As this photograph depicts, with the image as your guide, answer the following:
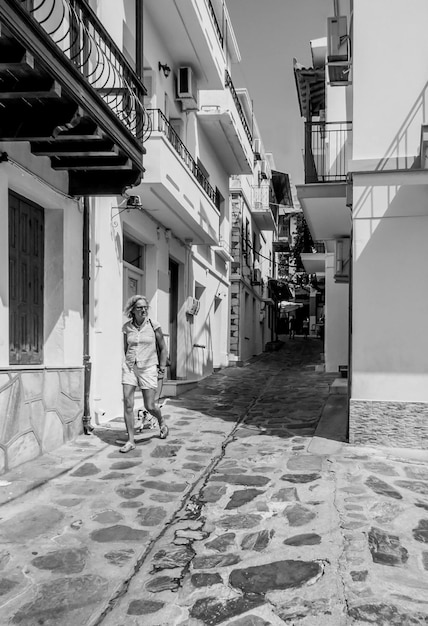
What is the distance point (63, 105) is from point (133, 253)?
17.9 feet

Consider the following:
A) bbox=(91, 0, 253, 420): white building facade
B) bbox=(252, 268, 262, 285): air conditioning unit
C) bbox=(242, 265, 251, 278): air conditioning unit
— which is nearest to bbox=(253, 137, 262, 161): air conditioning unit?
bbox=(252, 268, 262, 285): air conditioning unit

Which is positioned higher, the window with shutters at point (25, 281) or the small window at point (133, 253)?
the small window at point (133, 253)

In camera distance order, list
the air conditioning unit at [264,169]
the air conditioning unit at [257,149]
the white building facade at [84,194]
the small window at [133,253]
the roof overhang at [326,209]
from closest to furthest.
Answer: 1. the white building facade at [84,194]
2. the roof overhang at [326,209]
3. the small window at [133,253]
4. the air conditioning unit at [257,149]
5. the air conditioning unit at [264,169]

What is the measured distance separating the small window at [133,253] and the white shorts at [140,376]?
3618 mm

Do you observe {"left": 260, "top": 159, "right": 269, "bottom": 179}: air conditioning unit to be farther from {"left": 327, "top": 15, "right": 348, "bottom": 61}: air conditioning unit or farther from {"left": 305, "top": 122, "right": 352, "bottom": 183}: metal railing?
{"left": 327, "top": 15, "right": 348, "bottom": 61}: air conditioning unit

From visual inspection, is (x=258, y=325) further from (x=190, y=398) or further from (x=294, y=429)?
(x=294, y=429)

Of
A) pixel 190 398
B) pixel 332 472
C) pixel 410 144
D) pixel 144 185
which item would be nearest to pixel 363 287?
pixel 410 144

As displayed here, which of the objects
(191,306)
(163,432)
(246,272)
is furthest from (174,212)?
(246,272)

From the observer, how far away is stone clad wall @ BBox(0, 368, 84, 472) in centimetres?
551

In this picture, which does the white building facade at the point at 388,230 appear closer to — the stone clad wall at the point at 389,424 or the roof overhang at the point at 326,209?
the stone clad wall at the point at 389,424

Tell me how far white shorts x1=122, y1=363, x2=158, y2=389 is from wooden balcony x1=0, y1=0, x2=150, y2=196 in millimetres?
2162

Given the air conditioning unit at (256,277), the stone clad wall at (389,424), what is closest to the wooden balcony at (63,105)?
the stone clad wall at (389,424)

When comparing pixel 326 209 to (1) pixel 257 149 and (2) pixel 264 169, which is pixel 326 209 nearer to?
(1) pixel 257 149

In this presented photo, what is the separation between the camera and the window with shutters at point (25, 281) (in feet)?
20.1
